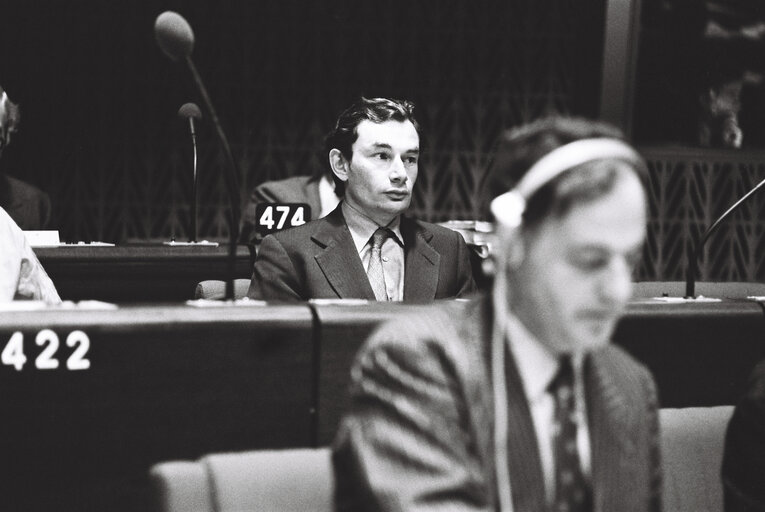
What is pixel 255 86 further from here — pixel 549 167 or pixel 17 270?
pixel 549 167

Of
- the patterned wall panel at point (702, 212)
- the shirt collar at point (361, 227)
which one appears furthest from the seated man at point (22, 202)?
the patterned wall panel at point (702, 212)

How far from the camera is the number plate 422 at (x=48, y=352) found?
187 cm

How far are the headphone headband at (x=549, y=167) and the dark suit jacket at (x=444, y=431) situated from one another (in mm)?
148

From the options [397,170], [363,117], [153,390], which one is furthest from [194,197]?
[153,390]

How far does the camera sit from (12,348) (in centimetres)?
187

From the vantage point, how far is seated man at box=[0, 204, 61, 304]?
8.87 ft

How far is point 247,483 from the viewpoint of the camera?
157cm

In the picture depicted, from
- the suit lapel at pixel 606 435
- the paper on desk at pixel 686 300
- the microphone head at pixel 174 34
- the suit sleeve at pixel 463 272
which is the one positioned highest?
the microphone head at pixel 174 34

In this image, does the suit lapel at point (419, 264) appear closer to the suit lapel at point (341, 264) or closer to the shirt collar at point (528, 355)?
the suit lapel at point (341, 264)

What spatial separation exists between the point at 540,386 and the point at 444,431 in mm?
143

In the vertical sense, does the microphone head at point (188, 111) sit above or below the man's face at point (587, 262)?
above

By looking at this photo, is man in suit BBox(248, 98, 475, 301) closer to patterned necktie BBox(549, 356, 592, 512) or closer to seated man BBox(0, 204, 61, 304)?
seated man BBox(0, 204, 61, 304)

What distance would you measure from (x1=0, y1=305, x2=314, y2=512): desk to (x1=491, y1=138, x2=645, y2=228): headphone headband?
99 centimetres

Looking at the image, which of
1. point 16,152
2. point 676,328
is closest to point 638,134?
point 16,152
